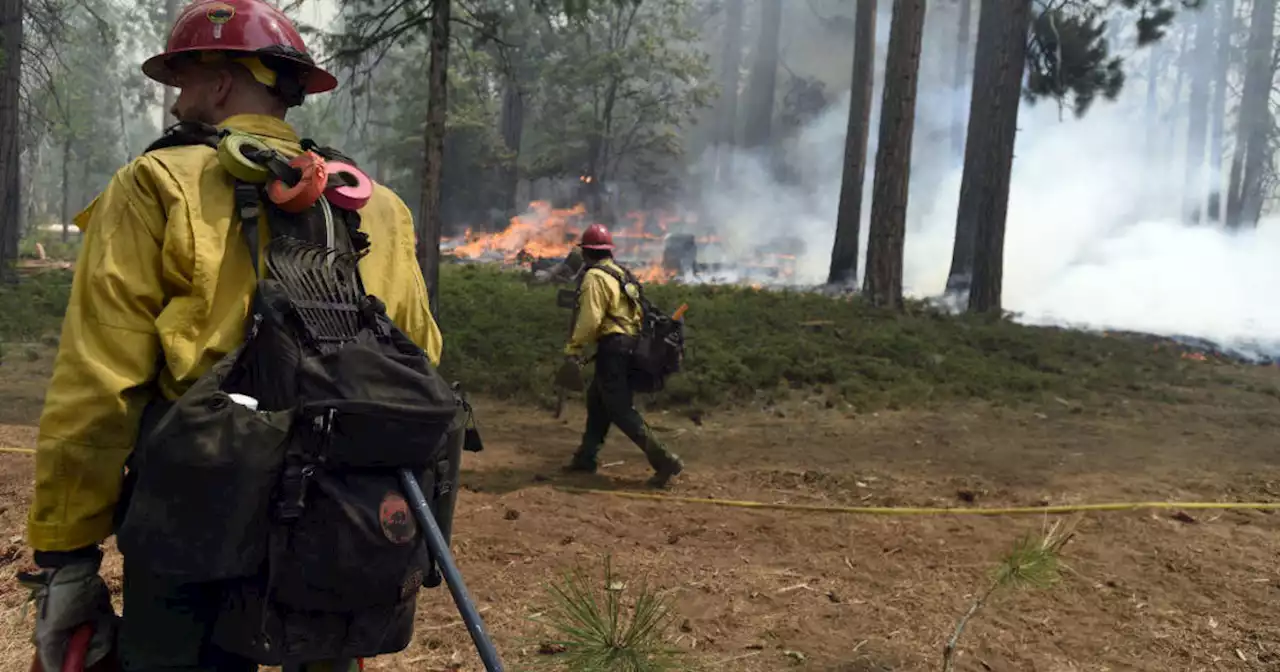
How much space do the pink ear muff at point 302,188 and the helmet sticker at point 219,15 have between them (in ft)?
1.23

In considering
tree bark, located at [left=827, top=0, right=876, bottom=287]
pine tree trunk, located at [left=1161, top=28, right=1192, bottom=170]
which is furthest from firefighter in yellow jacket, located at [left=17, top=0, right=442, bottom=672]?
pine tree trunk, located at [left=1161, top=28, right=1192, bottom=170]

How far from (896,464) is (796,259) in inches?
897

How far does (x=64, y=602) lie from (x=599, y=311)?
462 centimetres

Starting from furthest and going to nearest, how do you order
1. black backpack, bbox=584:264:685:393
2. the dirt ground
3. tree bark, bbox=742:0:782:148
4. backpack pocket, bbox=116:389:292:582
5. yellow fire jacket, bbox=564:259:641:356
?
tree bark, bbox=742:0:782:148 → black backpack, bbox=584:264:685:393 → yellow fire jacket, bbox=564:259:641:356 → the dirt ground → backpack pocket, bbox=116:389:292:582

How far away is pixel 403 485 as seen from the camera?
1.69m

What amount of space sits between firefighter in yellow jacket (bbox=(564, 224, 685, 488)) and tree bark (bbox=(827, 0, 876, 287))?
33.9 ft

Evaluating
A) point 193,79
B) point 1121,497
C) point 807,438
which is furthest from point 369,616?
point 807,438

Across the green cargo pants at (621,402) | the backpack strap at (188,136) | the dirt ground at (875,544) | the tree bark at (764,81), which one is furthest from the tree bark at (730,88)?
the backpack strap at (188,136)

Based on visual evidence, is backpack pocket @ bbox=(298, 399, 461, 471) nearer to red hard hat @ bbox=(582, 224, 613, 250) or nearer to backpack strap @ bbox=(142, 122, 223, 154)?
backpack strap @ bbox=(142, 122, 223, 154)

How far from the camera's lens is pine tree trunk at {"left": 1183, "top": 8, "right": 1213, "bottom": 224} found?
49600 millimetres

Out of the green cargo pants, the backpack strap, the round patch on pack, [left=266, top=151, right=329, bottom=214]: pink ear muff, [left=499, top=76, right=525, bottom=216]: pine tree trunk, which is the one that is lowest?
the green cargo pants

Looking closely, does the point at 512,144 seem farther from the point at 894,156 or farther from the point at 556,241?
the point at 894,156

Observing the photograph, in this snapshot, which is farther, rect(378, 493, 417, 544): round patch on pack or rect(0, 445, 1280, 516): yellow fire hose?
rect(0, 445, 1280, 516): yellow fire hose

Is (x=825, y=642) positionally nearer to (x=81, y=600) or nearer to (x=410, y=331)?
(x=410, y=331)
